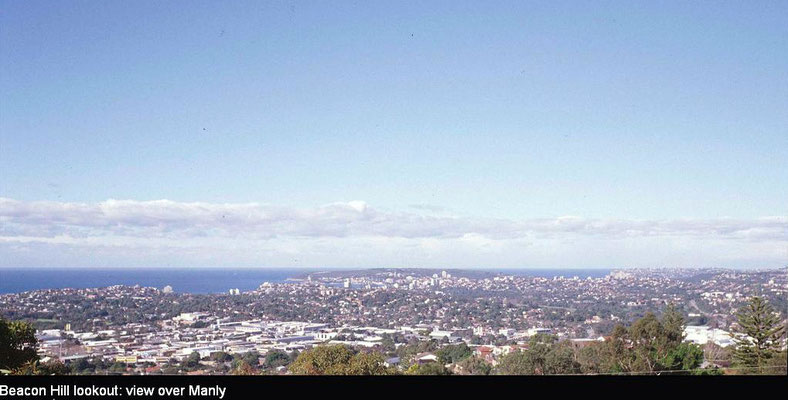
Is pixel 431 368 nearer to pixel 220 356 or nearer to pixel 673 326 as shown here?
pixel 220 356

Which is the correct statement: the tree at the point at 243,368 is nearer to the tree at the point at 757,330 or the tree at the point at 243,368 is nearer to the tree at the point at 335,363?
the tree at the point at 335,363

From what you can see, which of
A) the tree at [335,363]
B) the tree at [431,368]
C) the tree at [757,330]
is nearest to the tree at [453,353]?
the tree at [431,368]

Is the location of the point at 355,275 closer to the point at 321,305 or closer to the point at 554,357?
the point at 321,305

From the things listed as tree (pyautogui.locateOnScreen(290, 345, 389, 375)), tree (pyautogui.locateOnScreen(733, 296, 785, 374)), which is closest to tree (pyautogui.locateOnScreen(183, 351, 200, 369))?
tree (pyautogui.locateOnScreen(290, 345, 389, 375))

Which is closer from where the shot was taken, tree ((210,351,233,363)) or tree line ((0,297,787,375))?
tree line ((0,297,787,375))

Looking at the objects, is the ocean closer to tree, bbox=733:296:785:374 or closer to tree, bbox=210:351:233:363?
tree, bbox=733:296:785:374

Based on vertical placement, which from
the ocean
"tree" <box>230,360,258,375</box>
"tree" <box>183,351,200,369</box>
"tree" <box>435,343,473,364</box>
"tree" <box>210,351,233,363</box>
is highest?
the ocean
